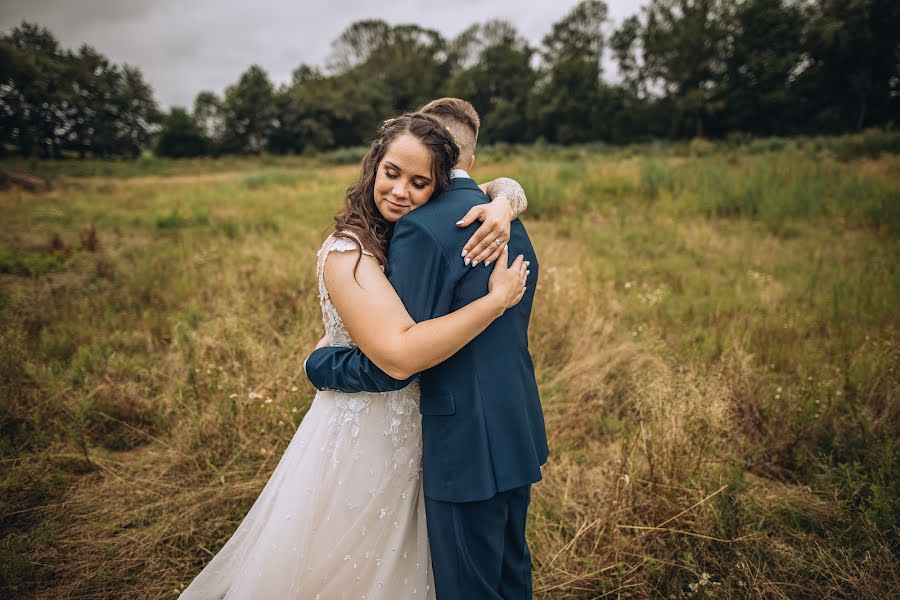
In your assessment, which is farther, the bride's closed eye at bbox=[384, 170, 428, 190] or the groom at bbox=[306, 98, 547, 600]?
the bride's closed eye at bbox=[384, 170, 428, 190]

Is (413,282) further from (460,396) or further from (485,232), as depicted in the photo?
(460,396)

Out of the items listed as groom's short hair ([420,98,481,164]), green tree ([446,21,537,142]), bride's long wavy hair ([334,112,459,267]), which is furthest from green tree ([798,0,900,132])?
bride's long wavy hair ([334,112,459,267])

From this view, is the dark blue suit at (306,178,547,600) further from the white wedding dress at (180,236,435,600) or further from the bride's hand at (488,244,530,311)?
the white wedding dress at (180,236,435,600)

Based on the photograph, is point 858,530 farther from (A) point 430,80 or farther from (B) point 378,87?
(A) point 430,80

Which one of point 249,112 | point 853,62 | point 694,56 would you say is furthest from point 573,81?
point 249,112

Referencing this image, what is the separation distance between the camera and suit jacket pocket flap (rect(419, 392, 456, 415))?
4.33 ft

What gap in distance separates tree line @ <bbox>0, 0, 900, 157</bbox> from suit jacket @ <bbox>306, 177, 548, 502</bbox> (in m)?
26.1

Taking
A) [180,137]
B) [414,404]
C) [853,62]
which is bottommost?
[414,404]

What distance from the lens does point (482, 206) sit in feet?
4.37

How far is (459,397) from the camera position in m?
1.33

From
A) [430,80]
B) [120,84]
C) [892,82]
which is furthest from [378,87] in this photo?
[892,82]

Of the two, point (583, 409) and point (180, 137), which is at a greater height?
point (180, 137)

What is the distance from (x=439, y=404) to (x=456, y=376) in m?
0.10

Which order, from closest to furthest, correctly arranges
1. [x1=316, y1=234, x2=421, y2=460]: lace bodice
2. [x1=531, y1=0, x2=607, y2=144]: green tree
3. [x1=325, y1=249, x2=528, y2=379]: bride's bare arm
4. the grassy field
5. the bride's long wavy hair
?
[x1=325, y1=249, x2=528, y2=379]: bride's bare arm
the bride's long wavy hair
[x1=316, y1=234, x2=421, y2=460]: lace bodice
the grassy field
[x1=531, y1=0, x2=607, y2=144]: green tree
